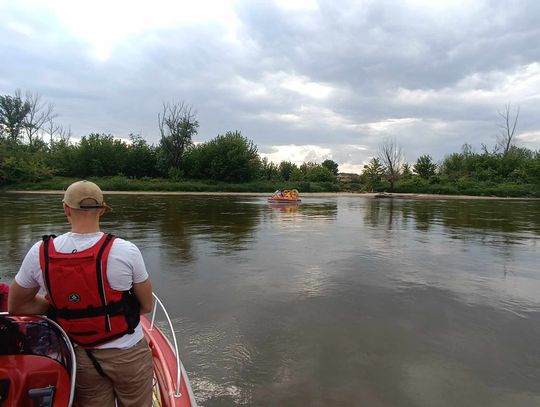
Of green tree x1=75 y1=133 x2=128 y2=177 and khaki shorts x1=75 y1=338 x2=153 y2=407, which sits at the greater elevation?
green tree x1=75 y1=133 x2=128 y2=177

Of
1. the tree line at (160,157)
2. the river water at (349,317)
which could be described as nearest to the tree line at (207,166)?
the tree line at (160,157)

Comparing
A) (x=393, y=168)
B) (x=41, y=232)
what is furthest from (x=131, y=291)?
(x=393, y=168)

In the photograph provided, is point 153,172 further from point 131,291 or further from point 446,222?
point 131,291

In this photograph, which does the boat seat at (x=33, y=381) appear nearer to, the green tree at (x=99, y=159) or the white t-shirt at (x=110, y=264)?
the white t-shirt at (x=110, y=264)

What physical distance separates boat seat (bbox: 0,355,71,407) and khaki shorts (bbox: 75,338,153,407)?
0.42 feet

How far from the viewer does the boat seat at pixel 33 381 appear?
1.93 m

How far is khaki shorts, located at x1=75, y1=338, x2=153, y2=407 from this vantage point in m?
2.13

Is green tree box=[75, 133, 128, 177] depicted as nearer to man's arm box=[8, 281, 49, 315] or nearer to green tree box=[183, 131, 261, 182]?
green tree box=[183, 131, 261, 182]

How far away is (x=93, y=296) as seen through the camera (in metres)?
2.03

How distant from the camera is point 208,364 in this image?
4.35 m

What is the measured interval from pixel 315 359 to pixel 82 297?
3126 mm

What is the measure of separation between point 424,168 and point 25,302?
61.0 m

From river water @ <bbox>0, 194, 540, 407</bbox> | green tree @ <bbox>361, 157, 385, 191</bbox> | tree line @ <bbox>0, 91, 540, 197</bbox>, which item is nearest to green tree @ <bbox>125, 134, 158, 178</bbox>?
tree line @ <bbox>0, 91, 540, 197</bbox>

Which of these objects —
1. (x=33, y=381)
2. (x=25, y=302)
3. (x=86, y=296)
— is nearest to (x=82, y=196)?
(x=86, y=296)
